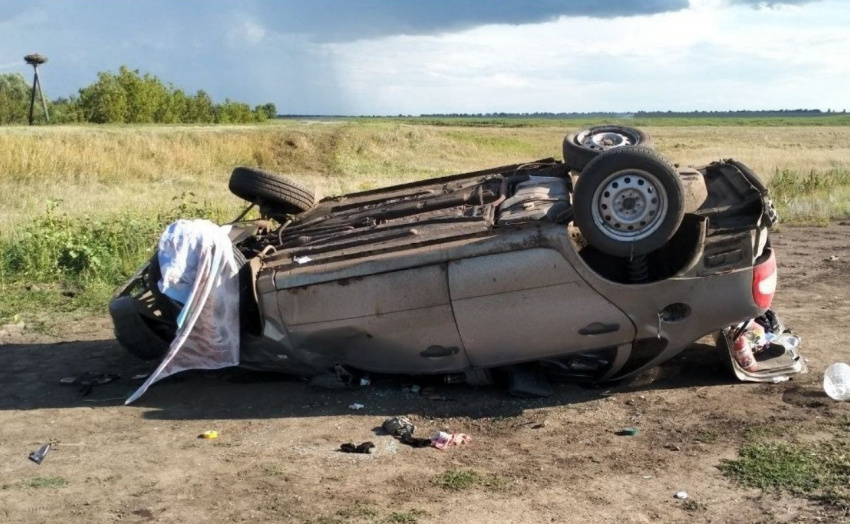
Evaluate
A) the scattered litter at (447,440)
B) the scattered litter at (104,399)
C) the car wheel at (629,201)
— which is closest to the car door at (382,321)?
the scattered litter at (447,440)

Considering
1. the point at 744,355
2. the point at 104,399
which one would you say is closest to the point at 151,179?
the point at 104,399

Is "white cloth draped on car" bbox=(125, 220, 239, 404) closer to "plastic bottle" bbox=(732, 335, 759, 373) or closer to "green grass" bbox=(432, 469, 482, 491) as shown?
"green grass" bbox=(432, 469, 482, 491)

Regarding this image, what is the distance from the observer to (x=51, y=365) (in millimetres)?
7293

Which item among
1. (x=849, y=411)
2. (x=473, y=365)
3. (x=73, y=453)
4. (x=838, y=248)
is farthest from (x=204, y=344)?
(x=838, y=248)

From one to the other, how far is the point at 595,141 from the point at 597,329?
1945 millimetres

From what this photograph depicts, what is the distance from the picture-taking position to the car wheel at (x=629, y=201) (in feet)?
17.4

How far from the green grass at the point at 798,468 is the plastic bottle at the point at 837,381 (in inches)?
34.2

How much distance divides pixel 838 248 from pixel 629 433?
759 centimetres

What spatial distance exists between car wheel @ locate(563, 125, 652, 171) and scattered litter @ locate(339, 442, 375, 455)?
279cm

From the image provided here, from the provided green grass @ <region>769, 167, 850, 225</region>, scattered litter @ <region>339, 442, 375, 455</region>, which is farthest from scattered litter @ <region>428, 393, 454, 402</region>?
green grass @ <region>769, 167, 850, 225</region>

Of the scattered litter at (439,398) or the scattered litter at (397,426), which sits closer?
the scattered litter at (397,426)

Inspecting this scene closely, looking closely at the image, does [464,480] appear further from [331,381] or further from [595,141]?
[595,141]

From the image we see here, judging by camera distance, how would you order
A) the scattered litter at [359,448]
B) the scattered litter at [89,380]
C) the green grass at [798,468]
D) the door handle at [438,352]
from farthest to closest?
the scattered litter at [89,380], the door handle at [438,352], the scattered litter at [359,448], the green grass at [798,468]

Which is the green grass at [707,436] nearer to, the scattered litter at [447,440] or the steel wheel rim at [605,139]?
the scattered litter at [447,440]
